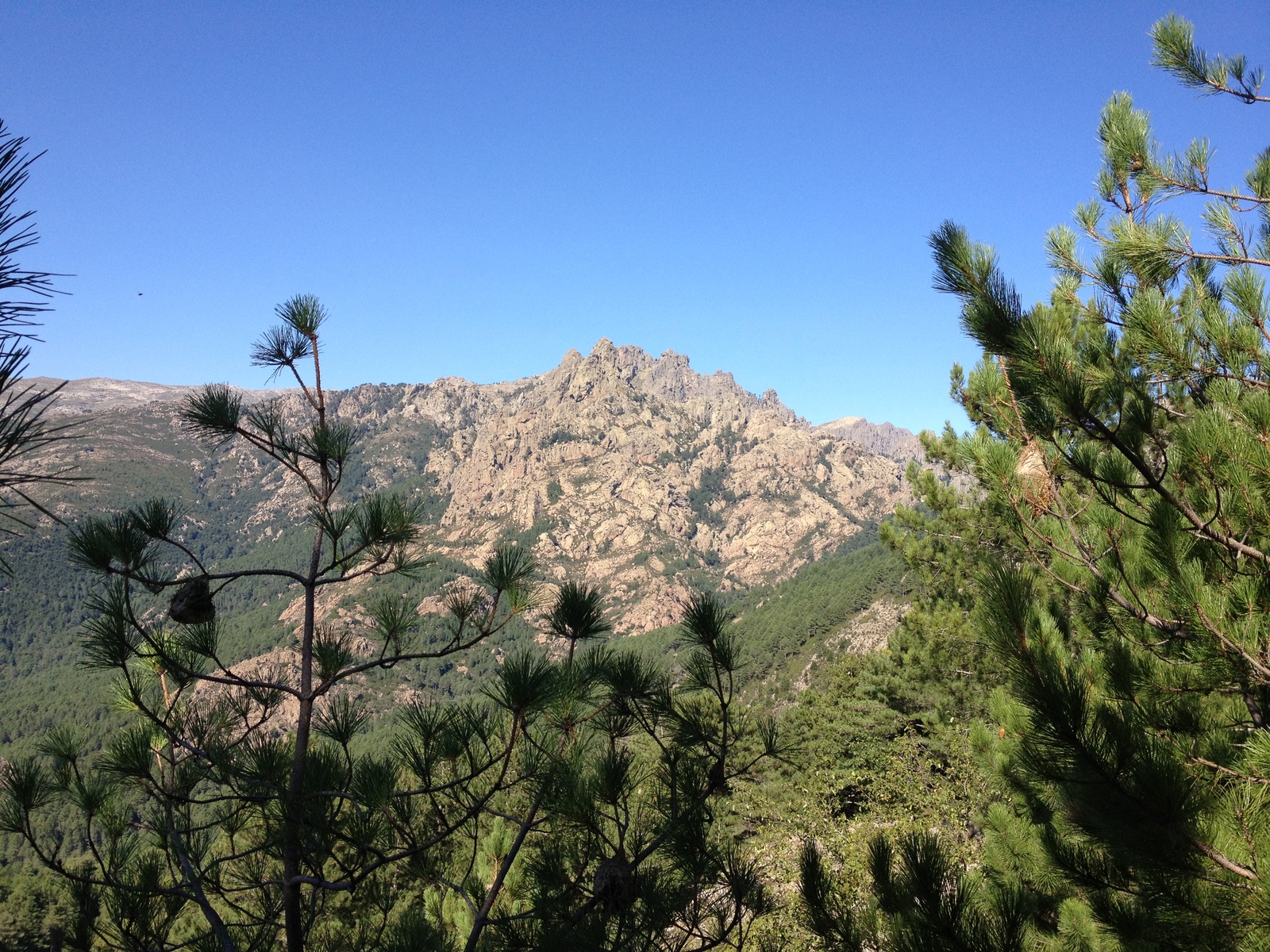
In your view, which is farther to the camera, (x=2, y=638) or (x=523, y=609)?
(x=2, y=638)

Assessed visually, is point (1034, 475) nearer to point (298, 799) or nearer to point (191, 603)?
point (298, 799)

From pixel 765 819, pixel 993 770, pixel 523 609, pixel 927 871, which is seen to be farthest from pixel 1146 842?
pixel 765 819

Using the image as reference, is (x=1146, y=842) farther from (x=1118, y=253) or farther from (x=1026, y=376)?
(x=1118, y=253)

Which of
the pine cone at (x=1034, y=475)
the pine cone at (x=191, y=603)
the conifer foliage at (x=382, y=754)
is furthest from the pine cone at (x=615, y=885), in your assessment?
the pine cone at (x=1034, y=475)

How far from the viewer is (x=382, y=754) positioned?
309 centimetres

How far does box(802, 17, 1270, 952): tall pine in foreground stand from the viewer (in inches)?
94.3

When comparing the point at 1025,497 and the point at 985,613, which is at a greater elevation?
the point at 1025,497

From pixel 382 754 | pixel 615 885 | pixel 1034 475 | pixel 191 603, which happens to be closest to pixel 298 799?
pixel 382 754

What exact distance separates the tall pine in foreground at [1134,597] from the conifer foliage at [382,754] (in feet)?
3.15

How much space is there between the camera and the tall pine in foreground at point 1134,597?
2.39 meters

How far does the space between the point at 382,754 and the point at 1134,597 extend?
148 inches

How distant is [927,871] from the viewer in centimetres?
263

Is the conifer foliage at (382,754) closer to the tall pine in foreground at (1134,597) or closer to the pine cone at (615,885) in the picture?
the pine cone at (615,885)

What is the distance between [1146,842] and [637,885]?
181cm
